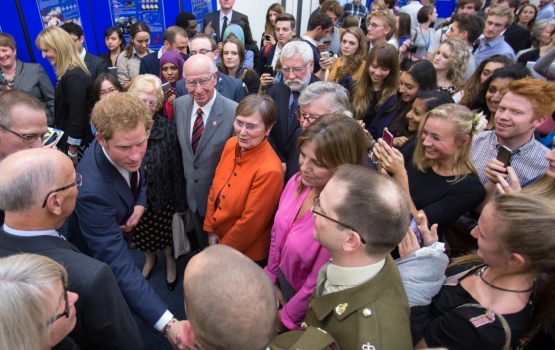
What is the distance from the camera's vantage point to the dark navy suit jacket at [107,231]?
5.82 ft

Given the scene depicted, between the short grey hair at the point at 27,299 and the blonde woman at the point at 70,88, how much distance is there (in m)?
2.77

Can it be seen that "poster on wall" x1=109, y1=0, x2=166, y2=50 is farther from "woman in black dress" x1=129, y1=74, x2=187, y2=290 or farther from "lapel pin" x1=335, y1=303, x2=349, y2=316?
"lapel pin" x1=335, y1=303, x2=349, y2=316

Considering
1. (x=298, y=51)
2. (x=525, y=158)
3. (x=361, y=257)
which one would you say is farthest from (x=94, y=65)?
(x=525, y=158)

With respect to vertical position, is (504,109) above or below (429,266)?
above

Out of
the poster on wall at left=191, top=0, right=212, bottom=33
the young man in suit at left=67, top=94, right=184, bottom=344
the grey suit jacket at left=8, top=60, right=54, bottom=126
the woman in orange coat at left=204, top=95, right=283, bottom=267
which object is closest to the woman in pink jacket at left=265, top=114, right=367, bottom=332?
the woman in orange coat at left=204, top=95, right=283, bottom=267

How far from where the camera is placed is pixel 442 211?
2.04m

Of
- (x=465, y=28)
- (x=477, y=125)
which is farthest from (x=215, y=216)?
(x=465, y=28)

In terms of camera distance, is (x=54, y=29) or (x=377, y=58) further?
(x=54, y=29)

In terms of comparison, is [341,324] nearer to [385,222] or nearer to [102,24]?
[385,222]

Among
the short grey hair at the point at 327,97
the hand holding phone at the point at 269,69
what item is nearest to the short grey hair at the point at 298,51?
the short grey hair at the point at 327,97

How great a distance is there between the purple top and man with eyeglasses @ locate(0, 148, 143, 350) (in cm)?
80

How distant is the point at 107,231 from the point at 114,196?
0.65ft

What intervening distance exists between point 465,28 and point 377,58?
7.36 ft

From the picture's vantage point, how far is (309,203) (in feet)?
6.09
